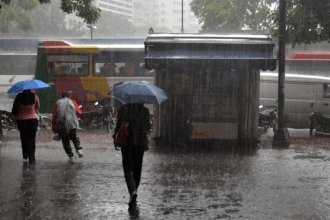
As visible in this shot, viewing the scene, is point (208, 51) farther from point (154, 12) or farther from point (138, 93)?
point (154, 12)

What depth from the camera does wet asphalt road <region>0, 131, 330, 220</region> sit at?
6.06 metres

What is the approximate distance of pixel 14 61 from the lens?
24.2 m

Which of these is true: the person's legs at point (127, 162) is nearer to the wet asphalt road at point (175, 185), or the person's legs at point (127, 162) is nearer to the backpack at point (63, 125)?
the wet asphalt road at point (175, 185)

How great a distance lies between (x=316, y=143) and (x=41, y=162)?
762 centimetres

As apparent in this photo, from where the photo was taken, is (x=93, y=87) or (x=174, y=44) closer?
(x=174, y=44)

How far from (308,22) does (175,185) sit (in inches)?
378

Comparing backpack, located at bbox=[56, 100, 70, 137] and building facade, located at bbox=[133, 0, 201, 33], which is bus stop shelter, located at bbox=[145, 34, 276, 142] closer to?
backpack, located at bbox=[56, 100, 70, 137]

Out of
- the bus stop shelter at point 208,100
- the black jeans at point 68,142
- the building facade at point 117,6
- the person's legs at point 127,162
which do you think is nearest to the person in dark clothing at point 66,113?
the black jeans at point 68,142

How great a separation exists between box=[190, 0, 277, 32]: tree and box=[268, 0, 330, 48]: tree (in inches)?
838

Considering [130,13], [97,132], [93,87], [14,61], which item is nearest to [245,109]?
[97,132]

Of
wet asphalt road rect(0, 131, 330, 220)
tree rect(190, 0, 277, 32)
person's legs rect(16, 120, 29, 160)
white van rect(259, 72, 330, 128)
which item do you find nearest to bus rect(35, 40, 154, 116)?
white van rect(259, 72, 330, 128)

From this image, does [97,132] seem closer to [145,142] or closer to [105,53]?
[105,53]

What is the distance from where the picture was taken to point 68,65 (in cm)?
1798

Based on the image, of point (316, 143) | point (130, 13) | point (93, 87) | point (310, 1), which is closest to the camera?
point (316, 143)
